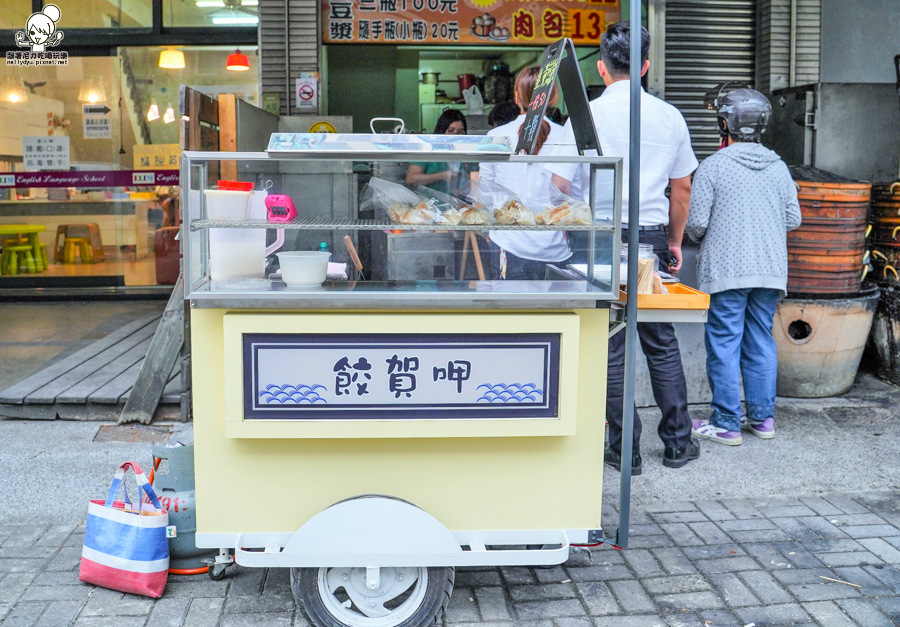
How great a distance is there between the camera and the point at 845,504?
149 inches

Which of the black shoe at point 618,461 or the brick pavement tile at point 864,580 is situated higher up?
the black shoe at point 618,461

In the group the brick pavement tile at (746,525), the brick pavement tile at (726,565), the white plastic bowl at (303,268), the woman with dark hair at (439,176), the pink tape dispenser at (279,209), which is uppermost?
the woman with dark hair at (439,176)

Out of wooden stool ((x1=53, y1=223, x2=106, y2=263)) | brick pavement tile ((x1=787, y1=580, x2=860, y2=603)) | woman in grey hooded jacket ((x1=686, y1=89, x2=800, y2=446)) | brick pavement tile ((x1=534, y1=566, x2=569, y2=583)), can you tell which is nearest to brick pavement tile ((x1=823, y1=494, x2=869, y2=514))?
woman in grey hooded jacket ((x1=686, y1=89, x2=800, y2=446))

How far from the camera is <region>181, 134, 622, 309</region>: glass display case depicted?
8.71 ft

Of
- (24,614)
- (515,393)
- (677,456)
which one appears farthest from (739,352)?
(24,614)

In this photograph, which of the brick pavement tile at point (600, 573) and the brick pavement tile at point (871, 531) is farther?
the brick pavement tile at point (871, 531)

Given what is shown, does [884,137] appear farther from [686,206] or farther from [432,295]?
[432,295]

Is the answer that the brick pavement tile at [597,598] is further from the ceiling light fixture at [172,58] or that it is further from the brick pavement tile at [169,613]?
the ceiling light fixture at [172,58]

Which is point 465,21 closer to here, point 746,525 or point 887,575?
point 746,525

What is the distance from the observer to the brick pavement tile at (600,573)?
311cm

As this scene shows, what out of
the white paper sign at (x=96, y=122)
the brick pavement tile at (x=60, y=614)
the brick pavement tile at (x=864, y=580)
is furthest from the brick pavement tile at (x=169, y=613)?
the white paper sign at (x=96, y=122)

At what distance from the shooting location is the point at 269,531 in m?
2.81

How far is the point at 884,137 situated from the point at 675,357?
3191mm

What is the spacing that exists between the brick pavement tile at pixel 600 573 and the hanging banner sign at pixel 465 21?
5.47 m
